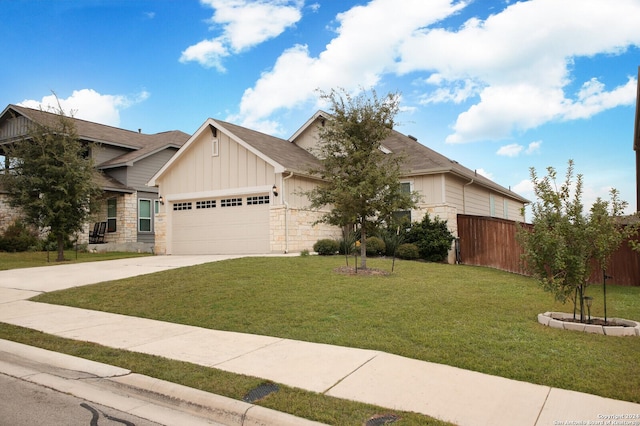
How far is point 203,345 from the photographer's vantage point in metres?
6.48

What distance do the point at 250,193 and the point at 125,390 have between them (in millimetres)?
14507

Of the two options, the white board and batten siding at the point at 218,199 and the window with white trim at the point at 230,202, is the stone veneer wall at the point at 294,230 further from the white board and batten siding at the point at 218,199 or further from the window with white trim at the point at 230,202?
the window with white trim at the point at 230,202

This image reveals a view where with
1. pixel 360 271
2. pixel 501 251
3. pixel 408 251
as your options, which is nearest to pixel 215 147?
pixel 408 251

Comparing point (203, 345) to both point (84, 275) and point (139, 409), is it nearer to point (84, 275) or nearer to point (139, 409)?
point (139, 409)

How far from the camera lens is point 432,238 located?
1769 cm

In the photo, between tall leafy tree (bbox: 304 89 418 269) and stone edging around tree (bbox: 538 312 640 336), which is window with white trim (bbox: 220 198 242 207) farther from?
stone edging around tree (bbox: 538 312 640 336)

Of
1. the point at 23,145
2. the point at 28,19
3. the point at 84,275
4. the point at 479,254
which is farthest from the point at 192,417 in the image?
the point at 23,145

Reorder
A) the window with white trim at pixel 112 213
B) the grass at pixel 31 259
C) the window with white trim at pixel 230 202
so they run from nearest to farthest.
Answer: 1. the grass at pixel 31 259
2. the window with white trim at pixel 230 202
3. the window with white trim at pixel 112 213

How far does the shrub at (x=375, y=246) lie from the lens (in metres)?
17.3

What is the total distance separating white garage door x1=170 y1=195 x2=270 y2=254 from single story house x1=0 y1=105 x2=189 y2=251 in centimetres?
450

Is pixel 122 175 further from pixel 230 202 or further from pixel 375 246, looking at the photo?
pixel 375 246

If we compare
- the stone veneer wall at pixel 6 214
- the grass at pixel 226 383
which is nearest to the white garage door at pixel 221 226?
the stone veneer wall at pixel 6 214

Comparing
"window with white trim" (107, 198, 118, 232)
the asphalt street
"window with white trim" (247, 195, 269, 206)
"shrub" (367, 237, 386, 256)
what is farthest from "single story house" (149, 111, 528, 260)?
the asphalt street

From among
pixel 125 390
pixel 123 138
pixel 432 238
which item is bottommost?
pixel 125 390
